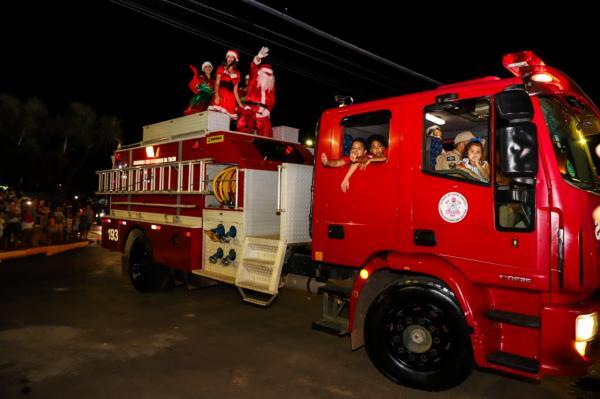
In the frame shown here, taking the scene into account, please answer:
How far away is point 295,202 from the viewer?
5527 mm

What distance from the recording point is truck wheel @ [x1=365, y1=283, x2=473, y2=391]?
370 centimetres

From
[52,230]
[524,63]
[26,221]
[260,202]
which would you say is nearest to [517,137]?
[524,63]

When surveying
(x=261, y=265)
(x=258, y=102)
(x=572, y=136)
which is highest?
(x=258, y=102)

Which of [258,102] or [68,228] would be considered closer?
[258,102]

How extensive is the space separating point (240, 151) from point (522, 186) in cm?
404

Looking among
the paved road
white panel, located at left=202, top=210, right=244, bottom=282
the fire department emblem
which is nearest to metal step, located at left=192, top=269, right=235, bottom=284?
white panel, located at left=202, top=210, right=244, bottom=282

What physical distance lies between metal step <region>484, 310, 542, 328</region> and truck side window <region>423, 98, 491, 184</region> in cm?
108

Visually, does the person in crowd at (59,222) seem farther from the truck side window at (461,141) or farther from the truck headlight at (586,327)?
the truck headlight at (586,327)

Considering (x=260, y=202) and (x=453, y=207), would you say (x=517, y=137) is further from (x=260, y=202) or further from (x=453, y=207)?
(x=260, y=202)

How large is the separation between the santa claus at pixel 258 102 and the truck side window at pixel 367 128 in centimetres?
320

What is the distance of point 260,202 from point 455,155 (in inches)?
119

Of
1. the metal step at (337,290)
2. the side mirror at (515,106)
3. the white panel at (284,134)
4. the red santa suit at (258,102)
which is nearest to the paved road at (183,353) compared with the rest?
the metal step at (337,290)

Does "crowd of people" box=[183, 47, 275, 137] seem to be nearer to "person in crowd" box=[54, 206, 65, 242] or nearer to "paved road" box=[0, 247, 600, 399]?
"paved road" box=[0, 247, 600, 399]

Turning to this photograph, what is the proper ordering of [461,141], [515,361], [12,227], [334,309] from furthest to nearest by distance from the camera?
[12,227] < [334,309] < [461,141] < [515,361]
